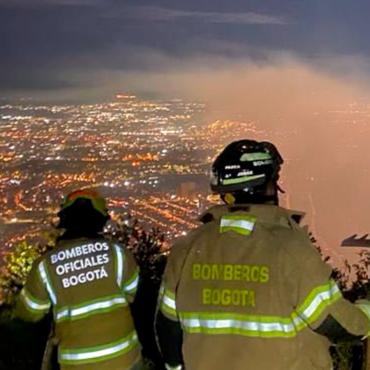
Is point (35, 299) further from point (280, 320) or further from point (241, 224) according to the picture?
point (280, 320)

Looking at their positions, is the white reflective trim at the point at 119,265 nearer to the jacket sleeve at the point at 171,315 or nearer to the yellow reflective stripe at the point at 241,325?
the jacket sleeve at the point at 171,315

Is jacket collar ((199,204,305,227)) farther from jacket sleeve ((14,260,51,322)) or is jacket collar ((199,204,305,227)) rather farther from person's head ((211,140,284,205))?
jacket sleeve ((14,260,51,322))

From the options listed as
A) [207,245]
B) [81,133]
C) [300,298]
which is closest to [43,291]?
[207,245]

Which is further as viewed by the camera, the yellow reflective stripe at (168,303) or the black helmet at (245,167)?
the yellow reflective stripe at (168,303)

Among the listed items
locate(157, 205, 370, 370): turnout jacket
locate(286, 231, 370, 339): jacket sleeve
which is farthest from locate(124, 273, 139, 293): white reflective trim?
locate(286, 231, 370, 339): jacket sleeve

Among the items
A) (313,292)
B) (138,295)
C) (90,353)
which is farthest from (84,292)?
(313,292)

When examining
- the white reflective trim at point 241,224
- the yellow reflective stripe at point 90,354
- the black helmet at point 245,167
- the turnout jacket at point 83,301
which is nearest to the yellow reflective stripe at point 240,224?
the white reflective trim at point 241,224
